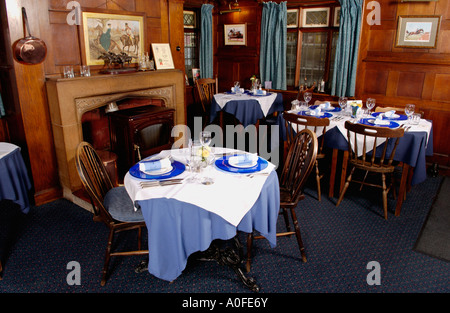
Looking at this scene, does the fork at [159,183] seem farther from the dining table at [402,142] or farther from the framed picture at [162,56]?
the framed picture at [162,56]

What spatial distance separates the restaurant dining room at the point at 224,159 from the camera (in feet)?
7.57

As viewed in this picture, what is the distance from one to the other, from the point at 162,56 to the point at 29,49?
5.53 feet

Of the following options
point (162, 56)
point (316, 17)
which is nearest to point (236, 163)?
point (162, 56)

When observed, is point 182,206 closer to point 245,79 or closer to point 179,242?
point 179,242

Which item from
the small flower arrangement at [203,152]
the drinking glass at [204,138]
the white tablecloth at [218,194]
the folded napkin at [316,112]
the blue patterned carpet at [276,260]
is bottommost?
the blue patterned carpet at [276,260]

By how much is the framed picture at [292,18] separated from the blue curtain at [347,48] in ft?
2.83

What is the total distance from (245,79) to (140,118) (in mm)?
3039

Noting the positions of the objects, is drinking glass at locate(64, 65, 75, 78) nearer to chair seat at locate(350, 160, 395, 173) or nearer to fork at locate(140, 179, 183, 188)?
fork at locate(140, 179, 183, 188)

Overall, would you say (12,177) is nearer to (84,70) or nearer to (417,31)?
(84,70)

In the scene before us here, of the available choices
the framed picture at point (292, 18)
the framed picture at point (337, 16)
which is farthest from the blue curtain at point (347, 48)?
the framed picture at point (292, 18)
